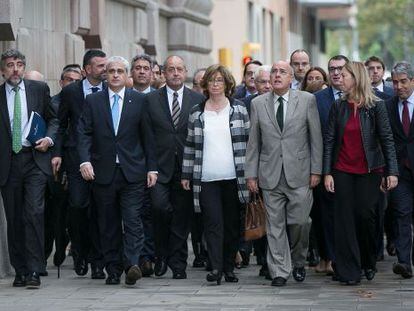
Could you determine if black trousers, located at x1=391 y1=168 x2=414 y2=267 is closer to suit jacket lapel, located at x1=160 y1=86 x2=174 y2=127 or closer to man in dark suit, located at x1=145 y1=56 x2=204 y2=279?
man in dark suit, located at x1=145 y1=56 x2=204 y2=279

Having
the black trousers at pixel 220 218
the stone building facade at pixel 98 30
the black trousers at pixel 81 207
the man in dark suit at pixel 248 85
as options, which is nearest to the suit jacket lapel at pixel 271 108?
the black trousers at pixel 220 218

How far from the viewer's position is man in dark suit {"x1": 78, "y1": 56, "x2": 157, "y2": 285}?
13.8 metres

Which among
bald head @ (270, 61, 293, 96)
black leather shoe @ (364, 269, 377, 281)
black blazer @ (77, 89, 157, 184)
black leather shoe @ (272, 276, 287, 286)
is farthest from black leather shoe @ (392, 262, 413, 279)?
black blazer @ (77, 89, 157, 184)

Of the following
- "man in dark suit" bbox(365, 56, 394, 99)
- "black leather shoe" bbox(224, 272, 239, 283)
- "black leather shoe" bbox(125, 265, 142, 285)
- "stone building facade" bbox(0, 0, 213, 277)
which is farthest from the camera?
"man in dark suit" bbox(365, 56, 394, 99)

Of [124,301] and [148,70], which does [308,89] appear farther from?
[124,301]

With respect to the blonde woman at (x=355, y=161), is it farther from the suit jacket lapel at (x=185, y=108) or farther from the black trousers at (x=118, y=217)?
the black trousers at (x=118, y=217)

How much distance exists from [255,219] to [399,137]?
1.69 meters

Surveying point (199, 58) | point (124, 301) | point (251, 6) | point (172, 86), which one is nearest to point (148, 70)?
point (172, 86)

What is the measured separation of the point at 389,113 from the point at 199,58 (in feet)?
41.3

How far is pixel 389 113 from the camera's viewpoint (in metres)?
14.7

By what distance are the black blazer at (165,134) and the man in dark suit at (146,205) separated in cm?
27

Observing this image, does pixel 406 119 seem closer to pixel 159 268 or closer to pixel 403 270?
pixel 403 270

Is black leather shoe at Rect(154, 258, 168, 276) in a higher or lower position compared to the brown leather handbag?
lower

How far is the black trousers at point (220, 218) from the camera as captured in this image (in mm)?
13859
